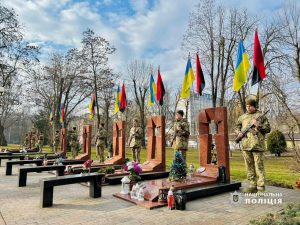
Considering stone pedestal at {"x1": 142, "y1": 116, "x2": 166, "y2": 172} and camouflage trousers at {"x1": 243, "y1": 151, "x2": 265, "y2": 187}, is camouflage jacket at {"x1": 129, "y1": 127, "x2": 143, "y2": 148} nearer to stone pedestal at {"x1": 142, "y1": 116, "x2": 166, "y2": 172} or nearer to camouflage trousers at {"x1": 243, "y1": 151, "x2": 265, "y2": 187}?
→ stone pedestal at {"x1": 142, "y1": 116, "x2": 166, "y2": 172}

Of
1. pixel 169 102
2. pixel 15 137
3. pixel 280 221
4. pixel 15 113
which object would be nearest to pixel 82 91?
pixel 169 102

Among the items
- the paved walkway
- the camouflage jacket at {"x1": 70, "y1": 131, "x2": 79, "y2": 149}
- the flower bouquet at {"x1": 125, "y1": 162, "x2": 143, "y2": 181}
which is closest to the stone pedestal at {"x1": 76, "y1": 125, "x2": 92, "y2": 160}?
the camouflage jacket at {"x1": 70, "y1": 131, "x2": 79, "y2": 149}

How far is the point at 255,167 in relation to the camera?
Result: 671 cm

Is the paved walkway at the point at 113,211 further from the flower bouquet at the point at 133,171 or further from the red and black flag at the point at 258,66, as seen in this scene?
the red and black flag at the point at 258,66

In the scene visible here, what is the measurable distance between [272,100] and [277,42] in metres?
4.84

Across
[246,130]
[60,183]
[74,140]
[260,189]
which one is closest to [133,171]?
[60,183]

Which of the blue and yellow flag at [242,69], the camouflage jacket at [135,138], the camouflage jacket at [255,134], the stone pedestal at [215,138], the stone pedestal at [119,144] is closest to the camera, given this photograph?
the camouflage jacket at [255,134]

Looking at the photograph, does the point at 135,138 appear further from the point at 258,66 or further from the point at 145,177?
the point at 258,66

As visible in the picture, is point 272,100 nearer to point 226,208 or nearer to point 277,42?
point 277,42

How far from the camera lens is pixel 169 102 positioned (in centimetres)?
4434

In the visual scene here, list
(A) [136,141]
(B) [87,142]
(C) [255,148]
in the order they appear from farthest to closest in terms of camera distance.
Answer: (B) [87,142] < (A) [136,141] < (C) [255,148]

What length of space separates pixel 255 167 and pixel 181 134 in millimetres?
3305

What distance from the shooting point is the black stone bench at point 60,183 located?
5.96 metres

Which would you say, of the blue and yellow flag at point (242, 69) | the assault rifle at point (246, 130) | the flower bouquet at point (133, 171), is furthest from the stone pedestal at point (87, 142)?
the assault rifle at point (246, 130)
